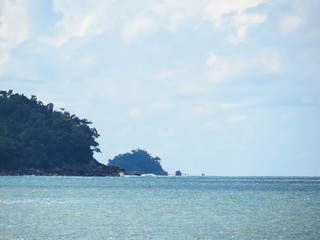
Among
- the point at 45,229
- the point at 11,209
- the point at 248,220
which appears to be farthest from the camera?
the point at 11,209

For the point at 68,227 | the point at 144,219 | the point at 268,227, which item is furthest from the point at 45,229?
the point at 268,227

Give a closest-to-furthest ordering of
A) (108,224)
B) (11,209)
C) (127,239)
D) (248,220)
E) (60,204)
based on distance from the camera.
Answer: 1. (127,239)
2. (108,224)
3. (248,220)
4. (11,209)
5. (60,204)

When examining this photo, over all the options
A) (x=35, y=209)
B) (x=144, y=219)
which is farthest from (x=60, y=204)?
(x=144, y=219)

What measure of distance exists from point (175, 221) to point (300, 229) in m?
13.4

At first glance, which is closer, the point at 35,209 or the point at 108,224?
the point at 108,224

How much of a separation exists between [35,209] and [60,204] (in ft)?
32.8

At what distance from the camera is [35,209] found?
6800 cm

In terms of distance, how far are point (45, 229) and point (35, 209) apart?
1886 centimetres

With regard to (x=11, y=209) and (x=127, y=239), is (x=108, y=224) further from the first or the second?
(x=11, y=209)

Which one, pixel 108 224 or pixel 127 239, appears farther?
pixel 108 224

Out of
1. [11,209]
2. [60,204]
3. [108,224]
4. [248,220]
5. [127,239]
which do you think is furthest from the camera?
[60,204]

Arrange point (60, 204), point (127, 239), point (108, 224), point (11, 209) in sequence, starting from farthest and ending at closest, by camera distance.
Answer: point (60, 204), point (11, 209), point (108, 224), point (127, 239)

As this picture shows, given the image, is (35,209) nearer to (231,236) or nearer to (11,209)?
(11,209)

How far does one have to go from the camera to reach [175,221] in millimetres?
57469
